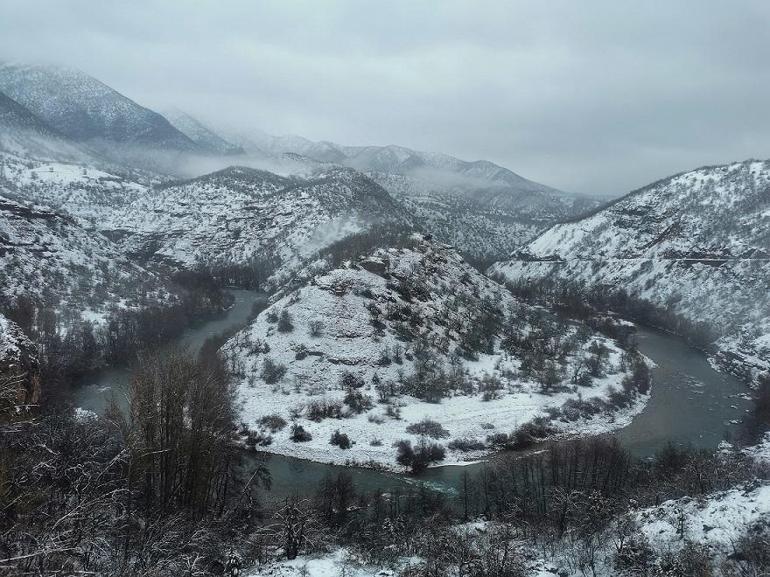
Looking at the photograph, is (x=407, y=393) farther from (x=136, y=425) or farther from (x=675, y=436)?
(x=136, y=425)

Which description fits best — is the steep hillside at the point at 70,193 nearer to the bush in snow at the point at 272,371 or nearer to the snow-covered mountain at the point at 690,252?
the bush in snow at the point at 272,371

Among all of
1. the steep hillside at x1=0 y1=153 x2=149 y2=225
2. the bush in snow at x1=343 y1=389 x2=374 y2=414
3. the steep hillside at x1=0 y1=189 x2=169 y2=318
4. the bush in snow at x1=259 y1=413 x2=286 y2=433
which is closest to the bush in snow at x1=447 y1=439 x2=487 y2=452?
the bush in snow at x1=343 y1=389 x2=374 y2=414

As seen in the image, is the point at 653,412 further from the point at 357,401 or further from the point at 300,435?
the point at 300,435

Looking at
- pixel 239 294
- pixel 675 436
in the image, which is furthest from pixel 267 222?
pixel 675 436

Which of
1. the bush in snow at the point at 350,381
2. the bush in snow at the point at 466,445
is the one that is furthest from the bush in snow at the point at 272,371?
the bush in snow at the point at 466,445

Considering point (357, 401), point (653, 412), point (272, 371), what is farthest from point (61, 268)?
point (653, 412)
